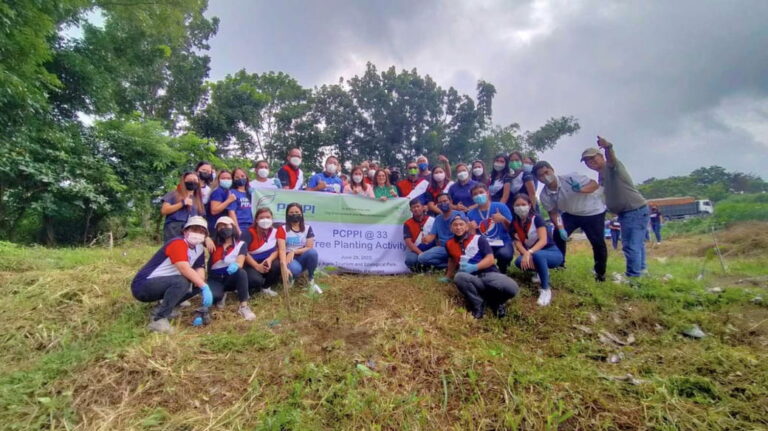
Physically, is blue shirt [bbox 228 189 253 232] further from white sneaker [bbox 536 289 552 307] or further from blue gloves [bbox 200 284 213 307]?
white sneaker [bbox 536 289 552 307]

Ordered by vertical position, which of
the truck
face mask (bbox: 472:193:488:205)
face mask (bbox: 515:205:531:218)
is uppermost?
face mask (bbox: 472:193:488:205)

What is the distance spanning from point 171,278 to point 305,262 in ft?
5.29

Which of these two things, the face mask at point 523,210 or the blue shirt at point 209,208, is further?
the blue shirt at point 209,208

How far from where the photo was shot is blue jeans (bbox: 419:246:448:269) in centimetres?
525

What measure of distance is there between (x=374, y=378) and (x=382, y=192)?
387cm

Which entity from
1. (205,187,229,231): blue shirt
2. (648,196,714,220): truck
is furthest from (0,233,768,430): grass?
(648,196,714,220): truck

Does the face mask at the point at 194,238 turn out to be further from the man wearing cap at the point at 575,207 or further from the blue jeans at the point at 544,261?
the man wearing cap at the point at 575,207

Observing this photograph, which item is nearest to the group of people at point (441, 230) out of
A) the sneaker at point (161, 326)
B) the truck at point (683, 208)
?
the sneaker at point (161, 326)

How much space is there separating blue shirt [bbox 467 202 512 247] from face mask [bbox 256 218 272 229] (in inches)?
111

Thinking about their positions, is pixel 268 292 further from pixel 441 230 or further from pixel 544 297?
pixel 544 297

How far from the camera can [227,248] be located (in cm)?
425

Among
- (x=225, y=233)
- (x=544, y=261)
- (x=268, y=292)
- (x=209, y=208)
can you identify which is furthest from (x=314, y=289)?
(x=544, y=261)

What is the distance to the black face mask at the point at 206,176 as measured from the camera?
5.12 m

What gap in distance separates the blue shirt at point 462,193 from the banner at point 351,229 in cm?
102
